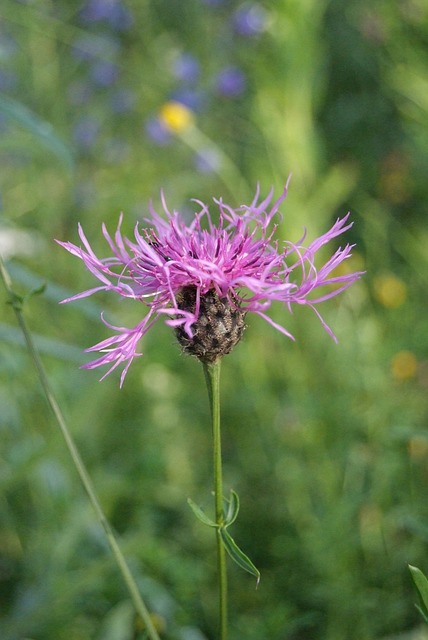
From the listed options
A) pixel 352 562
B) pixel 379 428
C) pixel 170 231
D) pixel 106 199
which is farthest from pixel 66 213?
pixel 170 231

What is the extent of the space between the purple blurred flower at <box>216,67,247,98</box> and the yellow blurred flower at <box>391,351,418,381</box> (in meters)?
1.34

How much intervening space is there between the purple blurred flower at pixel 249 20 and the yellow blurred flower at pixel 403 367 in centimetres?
128

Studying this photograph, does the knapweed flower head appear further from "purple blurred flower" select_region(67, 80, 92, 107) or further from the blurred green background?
"purple blurred flower" select_region(67, 80, 92, 107)

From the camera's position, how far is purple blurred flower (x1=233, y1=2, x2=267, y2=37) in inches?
98.1

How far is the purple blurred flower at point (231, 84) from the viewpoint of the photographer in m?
2.63

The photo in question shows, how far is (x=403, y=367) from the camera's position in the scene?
5.42 feet

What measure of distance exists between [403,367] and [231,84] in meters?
1.38

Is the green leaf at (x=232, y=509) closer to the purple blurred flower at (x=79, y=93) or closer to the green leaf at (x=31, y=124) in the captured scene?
the green leaf at (x=31, y=124)

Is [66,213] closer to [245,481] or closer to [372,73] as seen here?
[245,481]

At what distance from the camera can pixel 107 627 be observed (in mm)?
1272

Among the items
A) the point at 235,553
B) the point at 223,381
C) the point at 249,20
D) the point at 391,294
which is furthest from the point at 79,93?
the point at 235,553

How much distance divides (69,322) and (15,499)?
532 mm

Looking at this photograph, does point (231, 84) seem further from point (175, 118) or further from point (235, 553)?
point (235, 553)

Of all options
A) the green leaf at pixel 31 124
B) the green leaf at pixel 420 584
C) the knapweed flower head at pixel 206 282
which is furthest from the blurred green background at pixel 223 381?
the knapweed flower head at pixel 206 282
